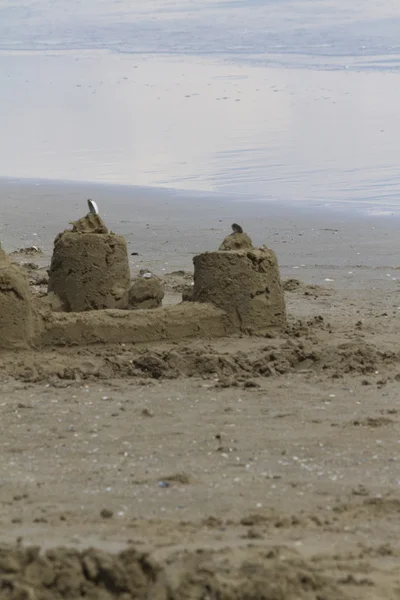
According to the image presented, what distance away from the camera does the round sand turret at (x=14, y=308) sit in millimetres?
7207

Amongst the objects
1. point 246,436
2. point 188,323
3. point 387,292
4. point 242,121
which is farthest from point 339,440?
point 242,121

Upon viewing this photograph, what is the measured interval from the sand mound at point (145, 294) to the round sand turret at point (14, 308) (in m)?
0.85

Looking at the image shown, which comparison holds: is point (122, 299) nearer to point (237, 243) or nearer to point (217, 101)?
point (237, 243)

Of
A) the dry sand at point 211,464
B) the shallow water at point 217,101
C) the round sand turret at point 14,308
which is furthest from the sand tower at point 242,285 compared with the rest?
the shallow water at point 217,101

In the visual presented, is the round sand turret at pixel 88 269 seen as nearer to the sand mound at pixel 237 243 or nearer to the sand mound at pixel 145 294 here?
the sand mound at pixel 145 294

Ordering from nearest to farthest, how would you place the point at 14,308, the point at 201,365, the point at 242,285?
the point at 201,365 < the point at 14,308 < the point at 242,285

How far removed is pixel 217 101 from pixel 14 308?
15369 millimetres

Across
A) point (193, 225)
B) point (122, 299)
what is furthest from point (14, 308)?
point (193, 225)

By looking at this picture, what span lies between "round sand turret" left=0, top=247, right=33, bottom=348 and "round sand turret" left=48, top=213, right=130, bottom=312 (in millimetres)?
685

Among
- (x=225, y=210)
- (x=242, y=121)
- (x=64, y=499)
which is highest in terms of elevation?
(x=242, y=121)

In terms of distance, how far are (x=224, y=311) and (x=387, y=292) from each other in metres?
2.42

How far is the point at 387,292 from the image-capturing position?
32.4 feet

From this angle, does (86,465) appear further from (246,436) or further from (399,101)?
(399,101)

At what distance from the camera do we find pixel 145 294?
7969 millimetres
